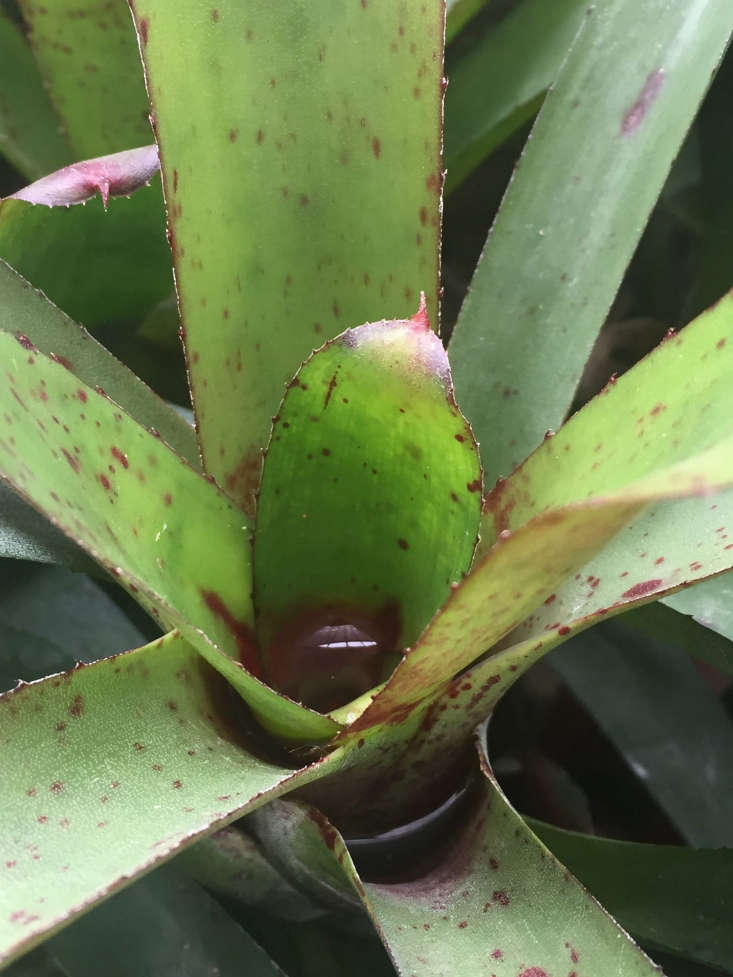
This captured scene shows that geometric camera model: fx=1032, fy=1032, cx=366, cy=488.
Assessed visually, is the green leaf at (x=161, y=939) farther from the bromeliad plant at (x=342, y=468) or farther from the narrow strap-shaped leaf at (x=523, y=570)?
the narrow strap-shaped leaf at (x=523, y=570)

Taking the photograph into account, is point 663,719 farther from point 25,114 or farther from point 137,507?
Result: point 25,114

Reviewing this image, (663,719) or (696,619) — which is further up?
(696,619)

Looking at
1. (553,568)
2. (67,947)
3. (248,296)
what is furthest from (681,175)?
(67,947)

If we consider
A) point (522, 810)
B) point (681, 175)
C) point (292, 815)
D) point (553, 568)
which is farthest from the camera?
point (681, 175)

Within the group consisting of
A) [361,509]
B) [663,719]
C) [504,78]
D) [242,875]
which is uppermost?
[504,78]

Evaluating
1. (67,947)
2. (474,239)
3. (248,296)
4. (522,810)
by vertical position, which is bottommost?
(522,810)

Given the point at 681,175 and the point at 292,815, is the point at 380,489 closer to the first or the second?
the point at 292,815

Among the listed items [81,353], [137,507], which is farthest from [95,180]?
[137,507]

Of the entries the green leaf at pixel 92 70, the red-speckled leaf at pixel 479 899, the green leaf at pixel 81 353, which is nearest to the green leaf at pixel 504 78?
the green leaf at pixel 92 70
